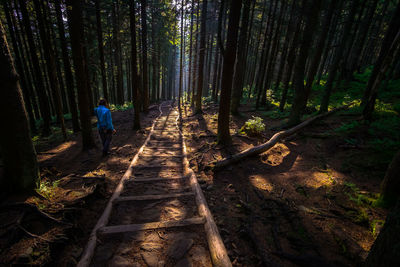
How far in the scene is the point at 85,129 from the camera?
23.7ft

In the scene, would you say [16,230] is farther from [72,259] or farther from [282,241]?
[282,241]

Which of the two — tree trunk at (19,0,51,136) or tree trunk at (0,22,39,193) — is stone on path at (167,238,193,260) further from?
tree trunk at (19,0,51,136)

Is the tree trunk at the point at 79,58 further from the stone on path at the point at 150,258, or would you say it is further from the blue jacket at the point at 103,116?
the stone on path at the point at 150,258

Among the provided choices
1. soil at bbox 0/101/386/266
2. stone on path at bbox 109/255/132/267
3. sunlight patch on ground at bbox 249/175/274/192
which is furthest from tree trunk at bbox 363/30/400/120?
stone on path at bbox 109/255/132/267

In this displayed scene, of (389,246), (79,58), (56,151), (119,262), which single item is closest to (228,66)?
(79,58)

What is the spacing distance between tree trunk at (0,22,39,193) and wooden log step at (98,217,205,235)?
6.14 ft

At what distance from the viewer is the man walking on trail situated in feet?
21.3

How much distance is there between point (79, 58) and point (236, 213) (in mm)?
7949

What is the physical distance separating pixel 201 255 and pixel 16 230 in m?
2.68

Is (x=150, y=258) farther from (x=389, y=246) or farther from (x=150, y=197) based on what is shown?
(x=389, y=246)

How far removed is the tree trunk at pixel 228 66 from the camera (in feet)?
19.4

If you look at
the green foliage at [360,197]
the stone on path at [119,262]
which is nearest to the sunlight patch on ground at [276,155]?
the green foliage at [360,197]

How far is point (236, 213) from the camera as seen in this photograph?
141 inches

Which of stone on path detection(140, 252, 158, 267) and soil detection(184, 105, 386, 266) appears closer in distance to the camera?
stone on path detection(140, 252, 158, 267)
